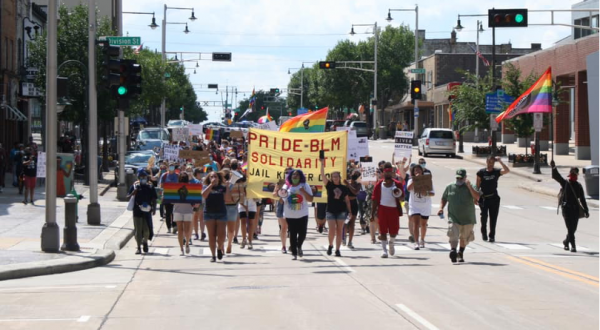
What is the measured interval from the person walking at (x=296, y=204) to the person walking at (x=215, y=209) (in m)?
1.14

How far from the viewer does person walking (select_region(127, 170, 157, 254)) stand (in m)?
17.8

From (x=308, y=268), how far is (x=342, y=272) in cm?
86

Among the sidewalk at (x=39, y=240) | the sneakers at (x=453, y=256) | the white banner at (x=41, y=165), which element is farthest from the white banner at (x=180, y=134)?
the sneakers at (x=453, y=256)

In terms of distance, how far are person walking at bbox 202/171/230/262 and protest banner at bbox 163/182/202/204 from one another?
150cm

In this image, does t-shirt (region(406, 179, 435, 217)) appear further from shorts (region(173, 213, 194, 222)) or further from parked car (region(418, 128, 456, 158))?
parked car (region(418, 128, 456, 158))

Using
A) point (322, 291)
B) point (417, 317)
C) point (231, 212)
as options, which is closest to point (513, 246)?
point (231, 212)

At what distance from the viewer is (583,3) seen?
67375 millimetres

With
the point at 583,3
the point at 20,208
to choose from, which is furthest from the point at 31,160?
the point at 583,3

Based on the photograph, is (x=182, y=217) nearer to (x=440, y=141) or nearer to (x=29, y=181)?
(x=29, y=181)

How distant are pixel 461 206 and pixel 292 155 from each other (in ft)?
17.0

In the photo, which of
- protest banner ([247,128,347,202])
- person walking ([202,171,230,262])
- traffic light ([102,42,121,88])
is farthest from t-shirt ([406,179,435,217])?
traffic light ([102,42,121,88])

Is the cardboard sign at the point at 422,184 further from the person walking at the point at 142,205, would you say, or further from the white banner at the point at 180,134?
the white banner at the point at 180,134

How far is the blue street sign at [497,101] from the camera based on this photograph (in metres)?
46.1

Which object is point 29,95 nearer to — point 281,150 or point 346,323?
point 281,150
